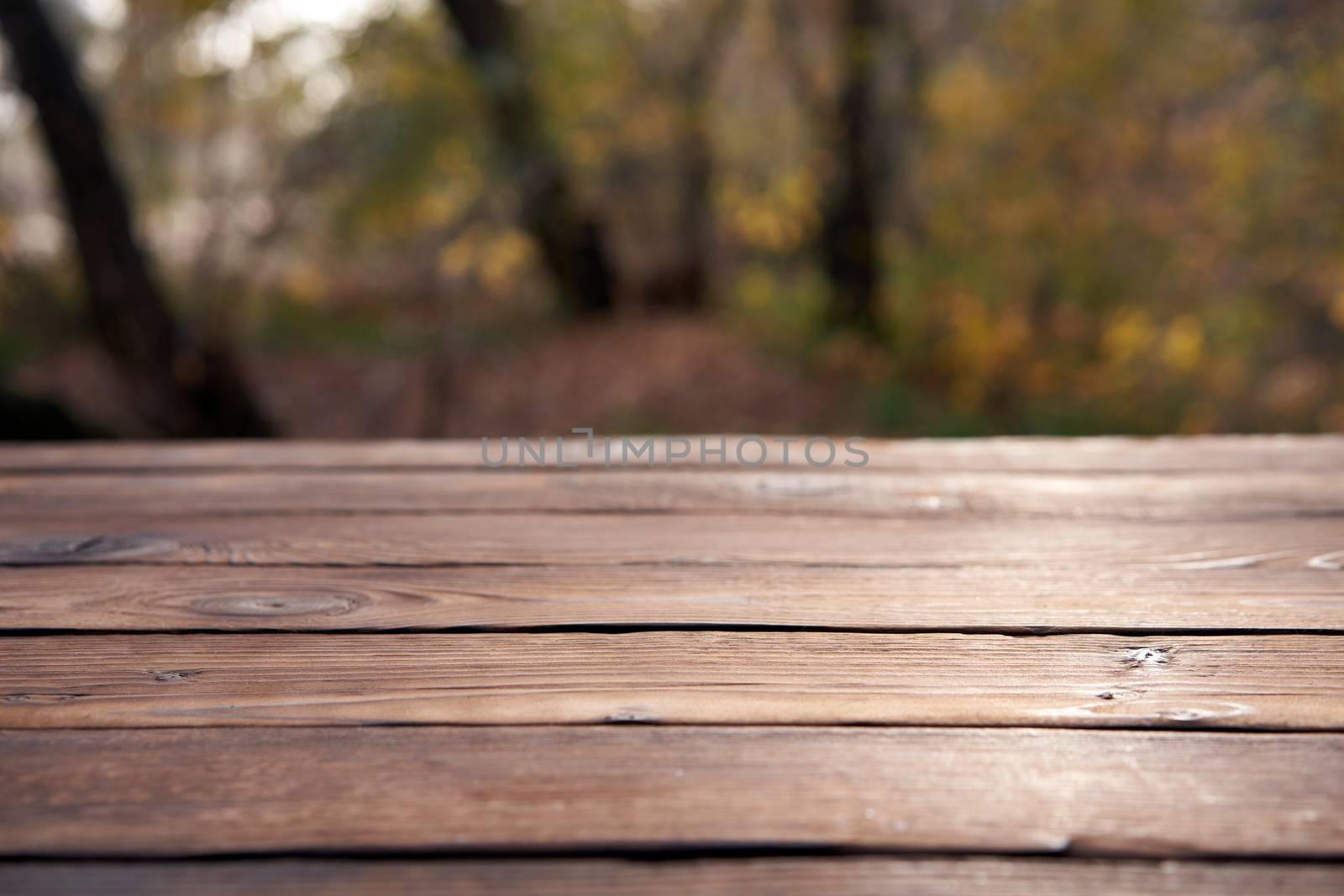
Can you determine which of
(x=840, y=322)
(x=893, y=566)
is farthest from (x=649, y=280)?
(x=893, y=566)

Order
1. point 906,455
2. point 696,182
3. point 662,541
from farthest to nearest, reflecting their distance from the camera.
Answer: point 696,182 < point 906,455 < point 662,541

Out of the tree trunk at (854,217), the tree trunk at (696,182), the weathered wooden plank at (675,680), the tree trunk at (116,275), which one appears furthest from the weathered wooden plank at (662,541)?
the tree trunk at (696,182)

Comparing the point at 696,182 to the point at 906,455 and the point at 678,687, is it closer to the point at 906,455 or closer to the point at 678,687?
the point at 906,455

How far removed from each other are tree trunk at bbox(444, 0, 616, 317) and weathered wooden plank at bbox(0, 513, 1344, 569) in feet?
17.6

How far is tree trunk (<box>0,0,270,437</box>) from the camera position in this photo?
13.8ft

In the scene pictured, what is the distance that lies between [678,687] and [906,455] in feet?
2.95

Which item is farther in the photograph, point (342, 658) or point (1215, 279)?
point (1215, 279)

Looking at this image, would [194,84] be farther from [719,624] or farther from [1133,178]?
[719,624]

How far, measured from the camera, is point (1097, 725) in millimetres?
859

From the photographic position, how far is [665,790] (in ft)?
2.54

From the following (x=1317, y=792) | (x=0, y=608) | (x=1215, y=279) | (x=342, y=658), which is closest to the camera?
(x=1317, y=792)

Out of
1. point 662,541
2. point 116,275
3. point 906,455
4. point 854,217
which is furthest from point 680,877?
point 854,217

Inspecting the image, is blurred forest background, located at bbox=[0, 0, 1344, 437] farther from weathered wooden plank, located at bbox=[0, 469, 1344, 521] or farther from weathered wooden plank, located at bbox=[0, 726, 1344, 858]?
weathered wooden plank, located at bbox=[0, 726, 1344, 858]

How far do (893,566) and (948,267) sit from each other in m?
6.41
